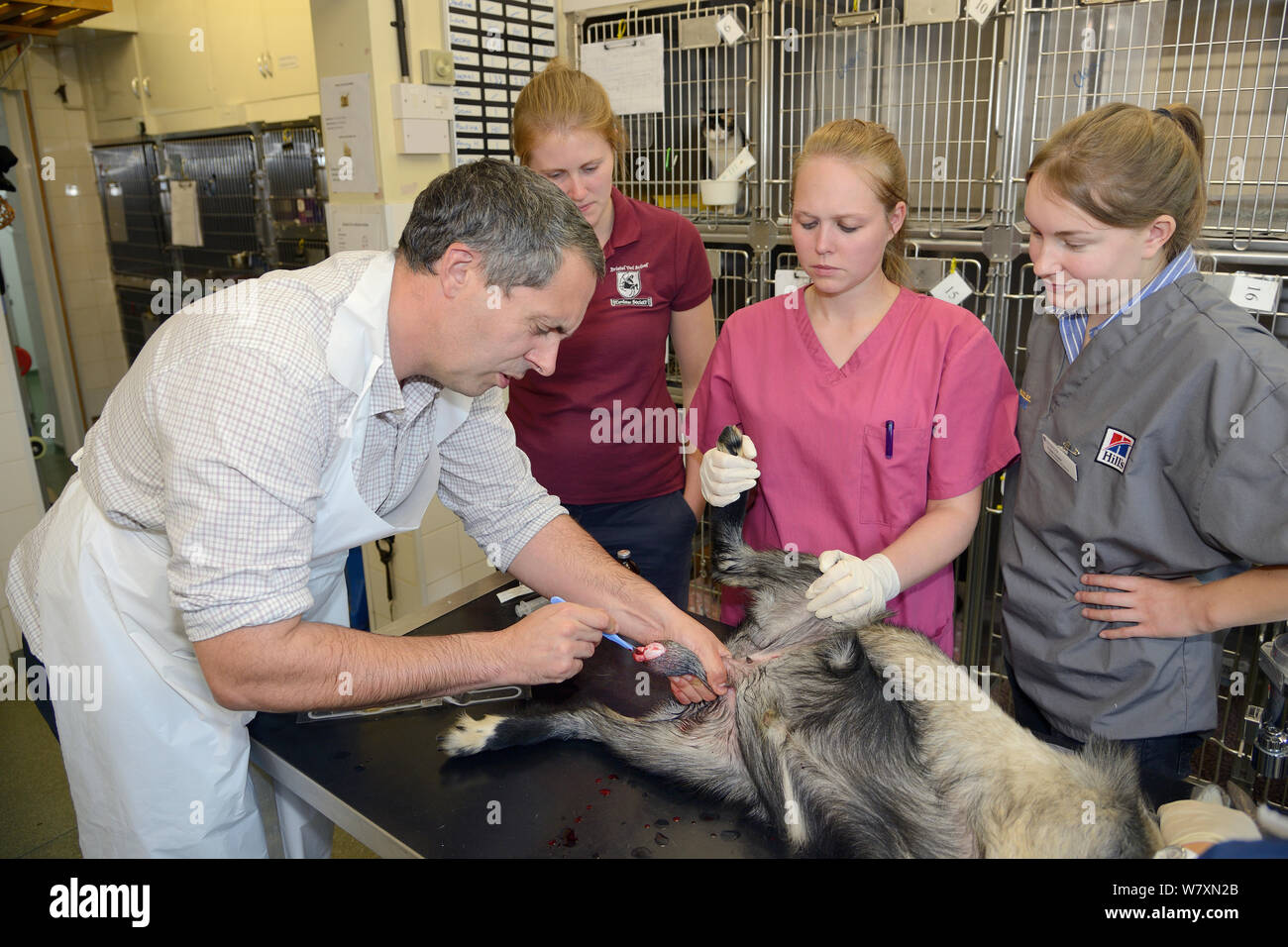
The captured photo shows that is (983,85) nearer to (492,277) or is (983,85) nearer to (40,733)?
(492,277)

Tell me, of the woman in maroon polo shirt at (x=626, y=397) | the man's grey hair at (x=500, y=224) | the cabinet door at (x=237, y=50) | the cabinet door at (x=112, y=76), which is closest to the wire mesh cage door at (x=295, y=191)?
the cabinet door at (x=237, y=50)

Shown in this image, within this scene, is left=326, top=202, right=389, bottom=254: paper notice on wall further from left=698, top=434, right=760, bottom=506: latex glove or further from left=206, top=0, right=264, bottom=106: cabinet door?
left=698, top=434, right=760, bottom=506: latex glove

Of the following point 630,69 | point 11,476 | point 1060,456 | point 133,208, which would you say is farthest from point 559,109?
point 133,208

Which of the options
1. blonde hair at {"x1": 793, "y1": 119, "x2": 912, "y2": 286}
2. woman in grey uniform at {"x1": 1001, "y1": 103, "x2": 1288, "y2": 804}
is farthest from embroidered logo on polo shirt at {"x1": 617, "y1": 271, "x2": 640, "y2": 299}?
woman in grey uniform at {"x1": 1001, "y1": 103, "x2": 1288, "y2": 804}

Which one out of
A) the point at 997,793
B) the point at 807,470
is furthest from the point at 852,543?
the point at 997,793

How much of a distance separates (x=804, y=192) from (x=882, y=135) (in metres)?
0.18

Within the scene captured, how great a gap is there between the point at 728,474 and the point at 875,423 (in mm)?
298

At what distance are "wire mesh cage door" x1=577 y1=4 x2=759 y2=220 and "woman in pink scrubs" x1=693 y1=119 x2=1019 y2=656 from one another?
57.2 inches

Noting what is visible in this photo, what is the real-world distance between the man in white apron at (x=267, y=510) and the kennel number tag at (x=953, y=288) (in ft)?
5.21

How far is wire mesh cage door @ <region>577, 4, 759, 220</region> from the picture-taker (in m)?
2.98

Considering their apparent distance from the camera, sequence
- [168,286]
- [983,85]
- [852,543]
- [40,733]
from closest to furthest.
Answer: [852,543]
[983,85]
[40,733]
[168,286]

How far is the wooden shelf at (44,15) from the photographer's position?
3.49 m

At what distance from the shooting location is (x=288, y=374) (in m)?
1.20

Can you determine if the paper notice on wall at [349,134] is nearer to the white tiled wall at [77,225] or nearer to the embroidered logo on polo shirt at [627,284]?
the embroidered logo on polo shirt at [627,284]
